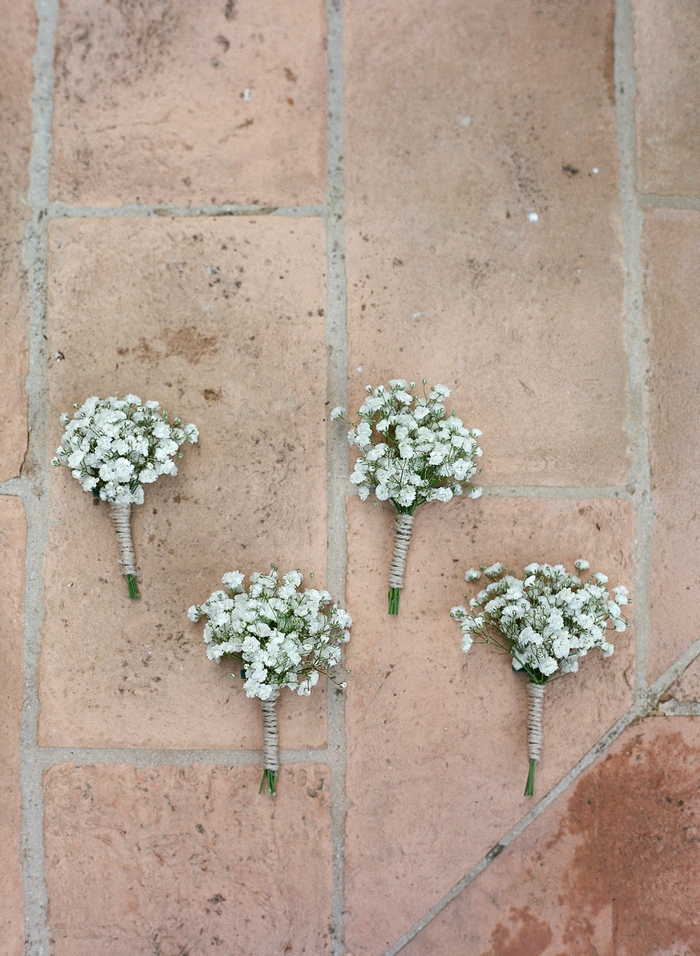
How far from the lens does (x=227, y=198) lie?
1.65 metres

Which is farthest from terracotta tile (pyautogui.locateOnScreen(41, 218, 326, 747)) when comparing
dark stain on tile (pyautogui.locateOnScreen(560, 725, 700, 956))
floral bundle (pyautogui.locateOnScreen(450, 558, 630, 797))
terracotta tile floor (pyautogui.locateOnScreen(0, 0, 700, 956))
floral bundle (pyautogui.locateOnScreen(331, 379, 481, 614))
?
dark stain on tile (pyautogui.locateOnScreen(560, 725, 700, 956))

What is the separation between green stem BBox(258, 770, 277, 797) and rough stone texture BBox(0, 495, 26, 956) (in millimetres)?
503

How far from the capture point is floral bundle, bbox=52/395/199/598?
1519 mm

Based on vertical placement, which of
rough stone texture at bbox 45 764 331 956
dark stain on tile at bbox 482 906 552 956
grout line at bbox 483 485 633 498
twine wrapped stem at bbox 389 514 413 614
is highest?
grout line at bbox 483 485 633 498

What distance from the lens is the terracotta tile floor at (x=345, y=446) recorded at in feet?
5.33

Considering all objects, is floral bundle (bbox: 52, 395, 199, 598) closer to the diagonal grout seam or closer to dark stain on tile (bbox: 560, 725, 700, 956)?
the diagonal grout seam

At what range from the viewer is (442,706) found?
64.6 inches

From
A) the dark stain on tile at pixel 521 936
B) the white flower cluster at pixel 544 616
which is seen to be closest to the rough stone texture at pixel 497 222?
the white flower cluster at pixel 544 616

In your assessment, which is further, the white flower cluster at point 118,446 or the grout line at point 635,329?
the grout line at point 635,329

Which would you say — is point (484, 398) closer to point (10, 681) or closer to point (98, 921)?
point (10, 681)

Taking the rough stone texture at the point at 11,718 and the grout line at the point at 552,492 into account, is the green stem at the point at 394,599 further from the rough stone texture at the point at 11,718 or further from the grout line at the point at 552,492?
the rough stone texture at the point at 11,718

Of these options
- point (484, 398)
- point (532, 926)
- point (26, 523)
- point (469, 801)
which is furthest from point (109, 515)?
point (532, 926)

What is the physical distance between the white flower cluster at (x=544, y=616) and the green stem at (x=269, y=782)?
47 cm

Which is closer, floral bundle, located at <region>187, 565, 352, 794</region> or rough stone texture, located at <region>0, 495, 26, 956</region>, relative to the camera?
floral bundle, located at <region>187, 565, 352, 794</region>
